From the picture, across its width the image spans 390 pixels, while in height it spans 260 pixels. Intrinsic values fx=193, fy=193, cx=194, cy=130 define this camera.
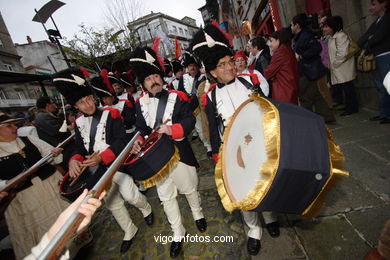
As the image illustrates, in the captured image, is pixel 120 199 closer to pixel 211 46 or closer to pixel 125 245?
pixel 125 245

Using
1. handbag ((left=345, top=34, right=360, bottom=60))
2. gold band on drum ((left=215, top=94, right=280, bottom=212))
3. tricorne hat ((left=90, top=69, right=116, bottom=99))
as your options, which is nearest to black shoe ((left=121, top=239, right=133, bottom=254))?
gold band on drum ((left=215, top=94, right=280, bottom=212))

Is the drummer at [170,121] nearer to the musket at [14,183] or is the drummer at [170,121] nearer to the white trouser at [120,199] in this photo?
the white trouser at [120,199]

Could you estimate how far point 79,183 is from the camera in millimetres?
2352

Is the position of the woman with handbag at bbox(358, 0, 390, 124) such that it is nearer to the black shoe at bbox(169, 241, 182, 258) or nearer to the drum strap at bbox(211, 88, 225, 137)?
the drum strap at bbox(211, 88, 225, 137)

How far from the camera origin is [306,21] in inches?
180

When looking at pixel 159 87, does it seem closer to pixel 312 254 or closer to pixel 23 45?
pixel 312 254

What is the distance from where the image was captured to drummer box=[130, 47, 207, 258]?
2537 millimetres

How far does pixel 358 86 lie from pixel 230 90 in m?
4.52

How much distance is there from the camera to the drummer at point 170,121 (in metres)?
2.54

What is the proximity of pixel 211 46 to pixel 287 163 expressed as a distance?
5.57ft

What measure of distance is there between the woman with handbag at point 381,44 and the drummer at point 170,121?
365 cm

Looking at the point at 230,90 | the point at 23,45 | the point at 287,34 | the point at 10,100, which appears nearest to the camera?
the point at 230,90

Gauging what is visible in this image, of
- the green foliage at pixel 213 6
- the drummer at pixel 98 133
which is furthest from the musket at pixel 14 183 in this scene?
the green foliage at pixel 213 6

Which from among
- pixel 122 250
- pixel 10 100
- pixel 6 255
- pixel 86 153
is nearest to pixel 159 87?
pixel 86 153
